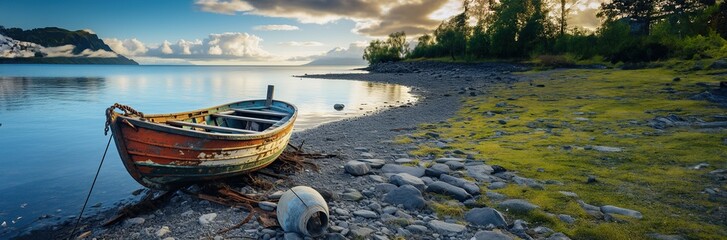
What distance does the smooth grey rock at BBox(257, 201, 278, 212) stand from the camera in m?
6.66

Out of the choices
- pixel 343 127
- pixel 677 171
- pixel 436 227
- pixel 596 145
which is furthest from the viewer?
pixel 343 127

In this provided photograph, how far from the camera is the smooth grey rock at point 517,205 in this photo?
6164 millimetres

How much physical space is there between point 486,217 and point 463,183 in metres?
1.66

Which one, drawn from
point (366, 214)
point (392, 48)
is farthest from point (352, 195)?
point (392, 48)

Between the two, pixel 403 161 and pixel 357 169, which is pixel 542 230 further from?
pixel 403 161

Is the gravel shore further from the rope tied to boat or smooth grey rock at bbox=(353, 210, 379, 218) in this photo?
the rope tied to boat

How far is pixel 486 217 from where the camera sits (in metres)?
5.89

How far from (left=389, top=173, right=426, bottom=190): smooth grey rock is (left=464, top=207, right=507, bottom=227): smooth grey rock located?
4.83ft

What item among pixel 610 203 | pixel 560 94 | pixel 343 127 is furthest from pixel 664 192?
pixel 560 94

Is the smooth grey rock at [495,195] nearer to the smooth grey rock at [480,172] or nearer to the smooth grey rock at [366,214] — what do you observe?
the smooth grey rock at [480,172]

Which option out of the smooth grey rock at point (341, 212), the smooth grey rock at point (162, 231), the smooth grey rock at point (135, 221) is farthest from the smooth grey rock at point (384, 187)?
the smooth grey rock at point (135, 221)

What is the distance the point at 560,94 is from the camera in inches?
888

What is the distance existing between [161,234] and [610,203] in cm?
773

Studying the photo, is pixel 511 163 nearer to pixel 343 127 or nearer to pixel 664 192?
pixel 664 192
